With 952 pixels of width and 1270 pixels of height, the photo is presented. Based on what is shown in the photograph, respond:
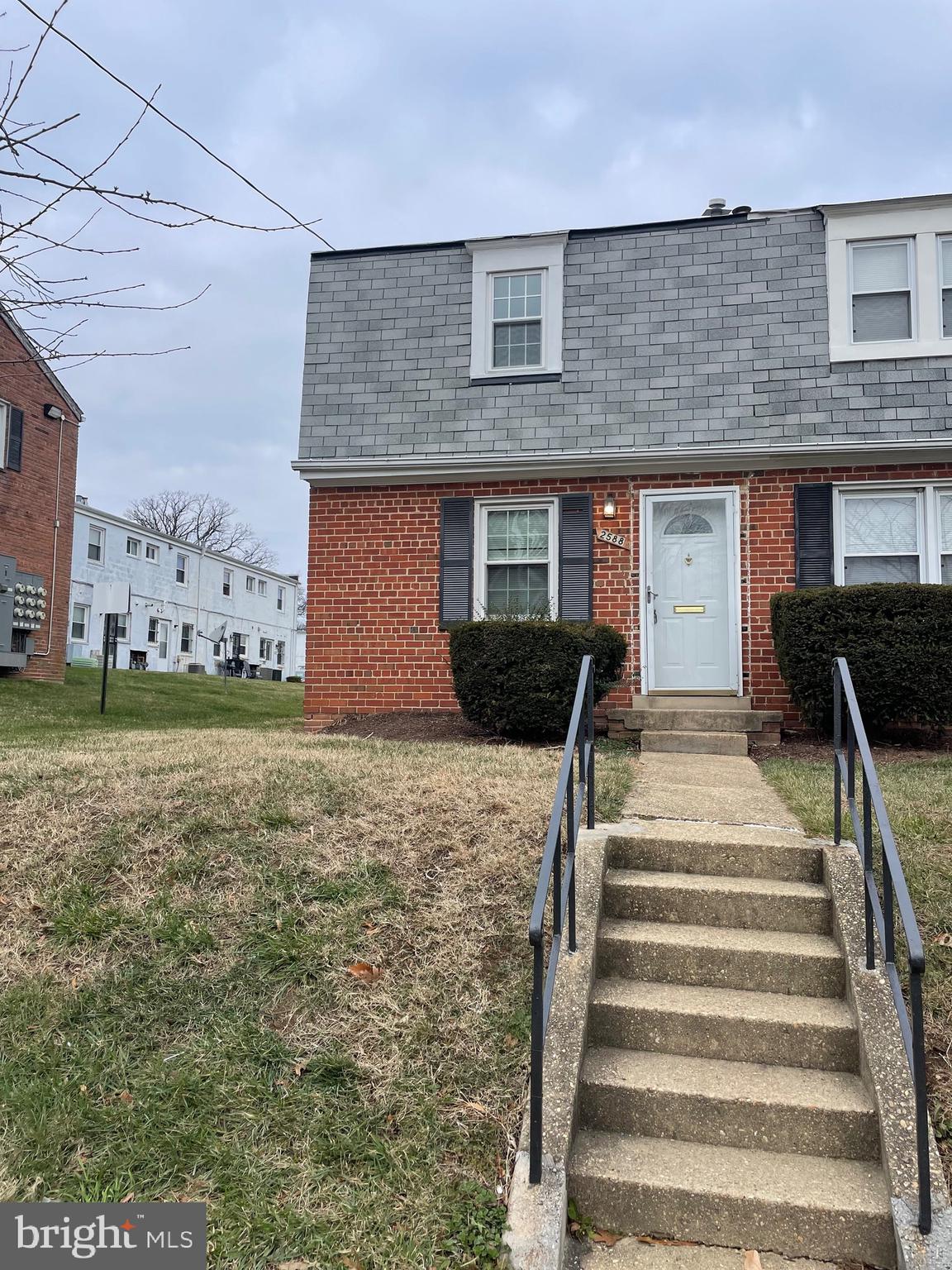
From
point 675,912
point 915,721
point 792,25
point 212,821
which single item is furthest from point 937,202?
point 212,821

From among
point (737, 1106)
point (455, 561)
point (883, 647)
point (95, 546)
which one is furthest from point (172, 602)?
point (737, 1106)

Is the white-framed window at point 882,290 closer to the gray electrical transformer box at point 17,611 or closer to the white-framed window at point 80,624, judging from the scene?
the gray electrical transformer box at point 17,611

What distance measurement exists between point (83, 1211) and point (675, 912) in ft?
8.20

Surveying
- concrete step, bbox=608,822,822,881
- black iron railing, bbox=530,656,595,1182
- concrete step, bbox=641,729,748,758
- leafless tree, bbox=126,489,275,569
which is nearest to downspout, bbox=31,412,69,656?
concrete step, bbox=641,729,748,758

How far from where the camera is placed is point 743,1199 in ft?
8.95

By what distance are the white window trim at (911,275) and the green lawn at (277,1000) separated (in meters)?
6.31

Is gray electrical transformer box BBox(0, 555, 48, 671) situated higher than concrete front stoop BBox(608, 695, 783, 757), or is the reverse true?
gray electrical transformer box BBox(0, 555, 48, 671)

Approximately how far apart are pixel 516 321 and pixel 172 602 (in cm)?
2681

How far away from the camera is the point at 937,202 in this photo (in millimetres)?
9422

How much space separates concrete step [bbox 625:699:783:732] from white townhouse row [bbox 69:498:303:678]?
20.2 meters

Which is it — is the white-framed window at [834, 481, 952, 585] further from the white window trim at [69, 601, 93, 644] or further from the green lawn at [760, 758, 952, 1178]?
the white window trim at [69, 601, 93, 644]

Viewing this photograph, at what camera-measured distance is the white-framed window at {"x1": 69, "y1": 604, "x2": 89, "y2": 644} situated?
29.0m

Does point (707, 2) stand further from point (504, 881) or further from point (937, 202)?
point (504, 881)

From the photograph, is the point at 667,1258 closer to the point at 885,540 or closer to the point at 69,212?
the point at 69,212
